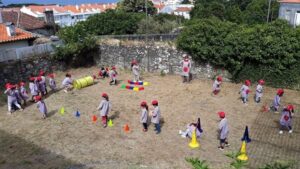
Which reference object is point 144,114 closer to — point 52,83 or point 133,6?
point 52,83

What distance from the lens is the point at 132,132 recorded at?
12.1 m

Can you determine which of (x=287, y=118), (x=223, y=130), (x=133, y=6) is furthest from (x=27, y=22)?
(x=287, y=118)

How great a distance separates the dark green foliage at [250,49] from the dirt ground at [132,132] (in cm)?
88

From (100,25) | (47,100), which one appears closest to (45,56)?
(47,100)

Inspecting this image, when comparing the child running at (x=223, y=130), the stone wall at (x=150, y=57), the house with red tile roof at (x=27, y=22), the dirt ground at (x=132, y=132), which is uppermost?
the house with red tile roof at (x=27, y=22)

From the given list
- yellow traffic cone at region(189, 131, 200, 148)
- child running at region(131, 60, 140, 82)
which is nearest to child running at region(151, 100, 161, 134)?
yellow traffic cone at region(189, 131, 200, 148)

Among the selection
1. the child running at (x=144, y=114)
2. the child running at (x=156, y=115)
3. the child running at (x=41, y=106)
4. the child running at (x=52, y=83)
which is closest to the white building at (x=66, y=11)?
the child running at (x=52, y=83)

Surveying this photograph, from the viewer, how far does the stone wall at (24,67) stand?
1755cm

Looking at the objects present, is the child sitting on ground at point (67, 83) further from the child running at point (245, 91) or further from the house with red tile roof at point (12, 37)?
the child running at point (245, 91)

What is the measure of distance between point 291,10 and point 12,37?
27.2m

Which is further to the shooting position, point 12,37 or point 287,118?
point 12,37

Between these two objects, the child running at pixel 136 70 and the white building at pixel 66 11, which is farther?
the white building at pixel 66 11

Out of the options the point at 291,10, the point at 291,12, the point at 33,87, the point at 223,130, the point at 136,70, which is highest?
the point at 291,10

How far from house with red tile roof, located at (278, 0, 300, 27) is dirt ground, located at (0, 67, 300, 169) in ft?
60.4
